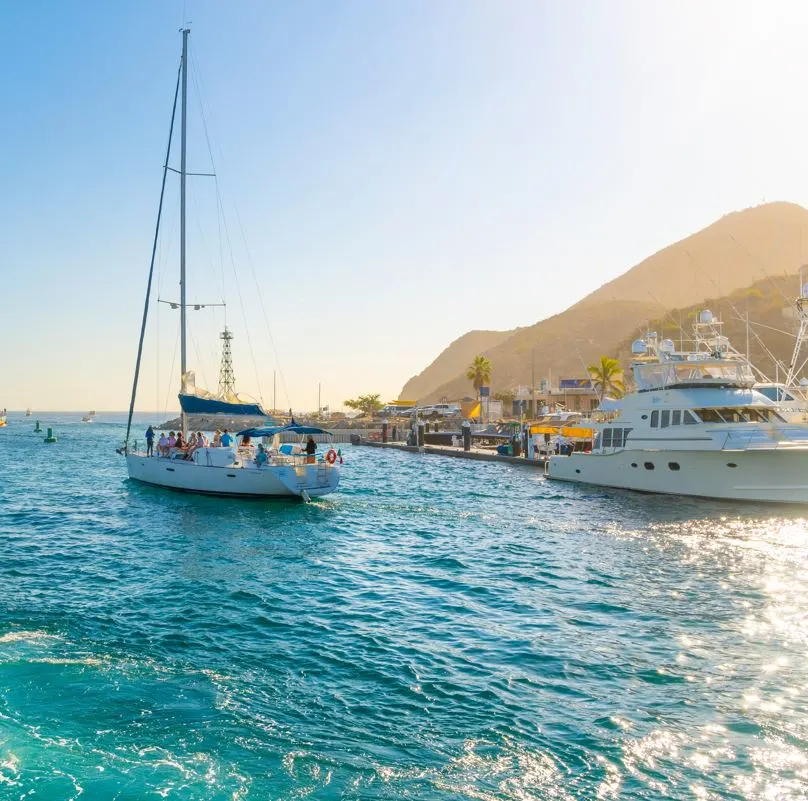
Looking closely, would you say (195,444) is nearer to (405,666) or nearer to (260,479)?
(260,479)

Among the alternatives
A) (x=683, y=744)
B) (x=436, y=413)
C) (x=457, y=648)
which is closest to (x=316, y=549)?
A: (x=457, y=648)

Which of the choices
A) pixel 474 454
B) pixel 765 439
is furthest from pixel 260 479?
pixel 474 454

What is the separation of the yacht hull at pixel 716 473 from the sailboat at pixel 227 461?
14233mm

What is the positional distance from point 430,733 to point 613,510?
796 inches

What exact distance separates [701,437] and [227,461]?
2024 centimetres

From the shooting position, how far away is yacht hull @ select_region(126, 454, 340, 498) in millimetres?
26172

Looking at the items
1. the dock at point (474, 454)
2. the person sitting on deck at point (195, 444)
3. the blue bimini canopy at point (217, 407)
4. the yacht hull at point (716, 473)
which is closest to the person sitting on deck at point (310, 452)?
the blue bimini canopy at point (217, 407)

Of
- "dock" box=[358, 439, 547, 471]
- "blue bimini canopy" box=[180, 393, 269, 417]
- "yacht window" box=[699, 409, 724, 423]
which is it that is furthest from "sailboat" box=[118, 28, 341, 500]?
"dock" box=[358, 439, 547, 471]

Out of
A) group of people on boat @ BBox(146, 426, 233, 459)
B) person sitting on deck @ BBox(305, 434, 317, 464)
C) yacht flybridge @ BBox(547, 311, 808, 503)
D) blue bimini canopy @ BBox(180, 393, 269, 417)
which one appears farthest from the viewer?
group of people on boat @ BBox(146, 426, 233, 459)

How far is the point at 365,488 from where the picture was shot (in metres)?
34.0

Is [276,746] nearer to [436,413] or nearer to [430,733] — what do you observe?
[430,733]

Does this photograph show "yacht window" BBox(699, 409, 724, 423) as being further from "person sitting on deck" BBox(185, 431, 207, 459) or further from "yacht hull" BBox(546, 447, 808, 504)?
"person sitting on deck" BBox(185, 431, 207, 459)

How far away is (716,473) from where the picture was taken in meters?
27.4

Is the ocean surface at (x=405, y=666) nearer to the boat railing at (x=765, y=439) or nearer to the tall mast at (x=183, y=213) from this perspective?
the boat railing at (x=765, y=439)
